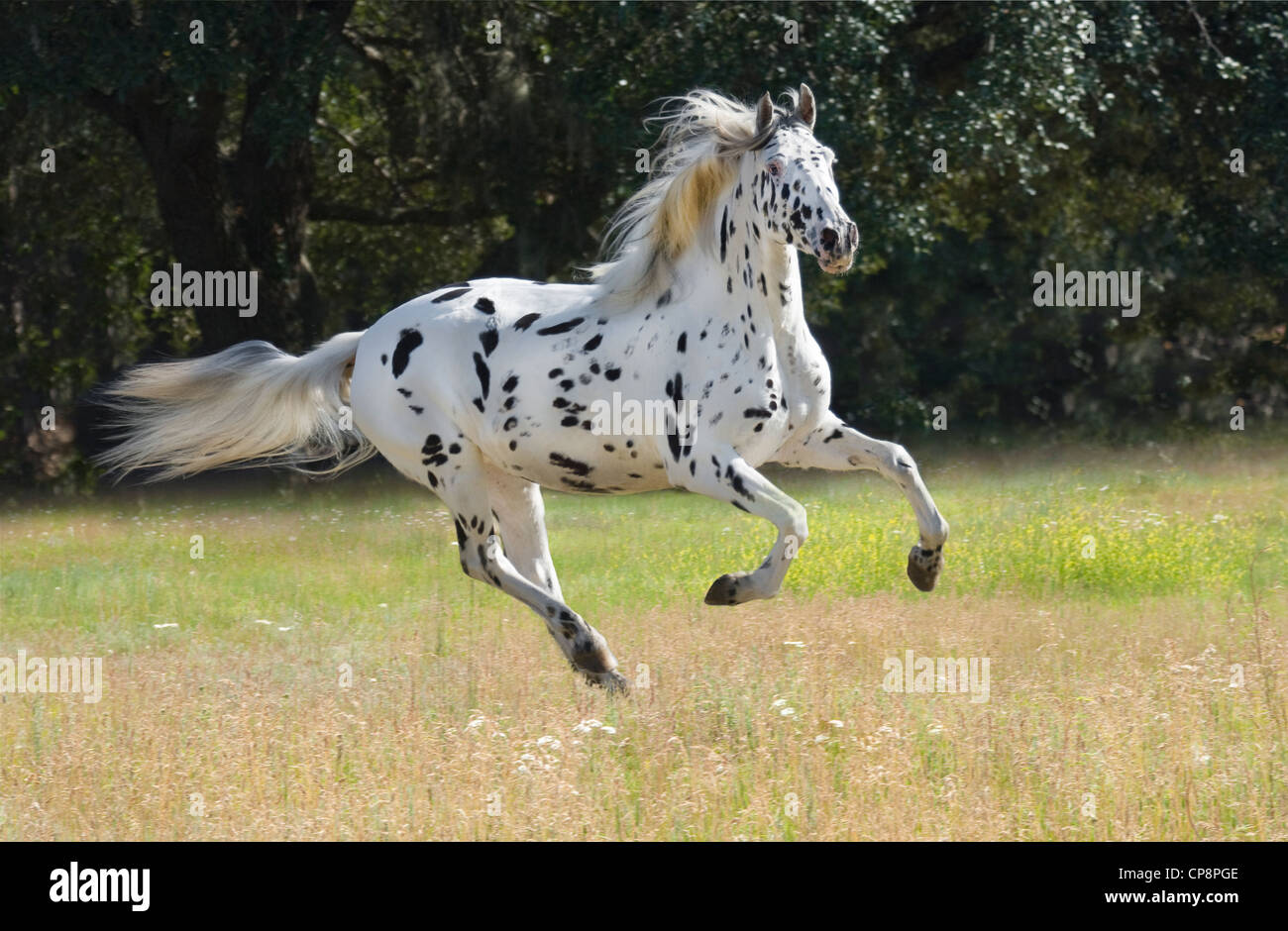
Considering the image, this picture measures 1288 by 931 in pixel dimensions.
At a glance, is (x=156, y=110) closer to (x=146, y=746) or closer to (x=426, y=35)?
(x=426, y=35)

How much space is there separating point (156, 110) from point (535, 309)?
37.4ft

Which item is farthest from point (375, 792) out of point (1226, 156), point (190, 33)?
point (1226, 156)

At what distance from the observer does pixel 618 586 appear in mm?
10109

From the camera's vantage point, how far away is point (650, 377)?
22.7 ft

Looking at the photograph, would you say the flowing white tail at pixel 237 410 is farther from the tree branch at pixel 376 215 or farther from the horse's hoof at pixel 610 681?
the tree branch at pixel 376 215

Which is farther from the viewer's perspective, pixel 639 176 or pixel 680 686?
pixel 639 176

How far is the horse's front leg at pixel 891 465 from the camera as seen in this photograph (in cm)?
688

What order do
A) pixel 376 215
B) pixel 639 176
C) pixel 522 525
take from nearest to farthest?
1. pixel 522 525
2. pixel 639 176
3. pixel 376 215

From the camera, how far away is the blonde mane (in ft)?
22.9

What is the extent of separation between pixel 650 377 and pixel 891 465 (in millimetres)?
1115
